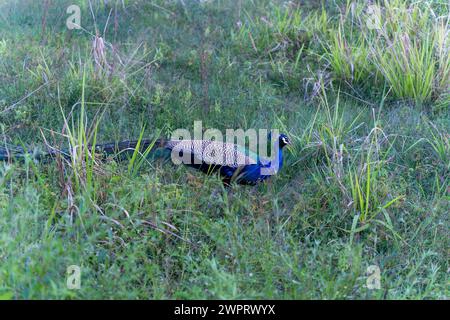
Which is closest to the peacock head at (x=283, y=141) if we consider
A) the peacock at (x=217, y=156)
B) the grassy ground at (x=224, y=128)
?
the peacock at (x=217, y=156)

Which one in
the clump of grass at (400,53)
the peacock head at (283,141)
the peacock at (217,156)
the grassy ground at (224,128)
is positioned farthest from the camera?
the clump of grass at (400,53)

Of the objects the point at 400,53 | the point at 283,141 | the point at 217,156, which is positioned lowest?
the point at 217,156

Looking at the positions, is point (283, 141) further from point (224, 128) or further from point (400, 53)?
point (400, 53)

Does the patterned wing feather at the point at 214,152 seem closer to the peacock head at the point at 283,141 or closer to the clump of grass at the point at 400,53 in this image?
the peacock head at the point at 283,141

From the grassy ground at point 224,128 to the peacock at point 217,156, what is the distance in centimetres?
11

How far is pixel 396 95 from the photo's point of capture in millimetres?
5359

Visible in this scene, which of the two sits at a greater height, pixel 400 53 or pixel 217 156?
pixel 400 53

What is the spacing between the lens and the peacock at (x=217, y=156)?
432 cm

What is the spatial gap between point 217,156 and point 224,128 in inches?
26.3

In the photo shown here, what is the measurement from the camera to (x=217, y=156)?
440 cm

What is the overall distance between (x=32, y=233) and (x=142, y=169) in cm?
126

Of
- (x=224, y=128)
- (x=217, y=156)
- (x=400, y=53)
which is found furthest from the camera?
(x=400, y=53)

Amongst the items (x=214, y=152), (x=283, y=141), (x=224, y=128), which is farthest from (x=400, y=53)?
(x=214, y=152)
